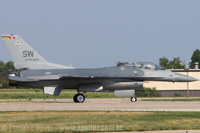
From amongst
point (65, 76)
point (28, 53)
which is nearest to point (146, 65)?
point (65, 76)

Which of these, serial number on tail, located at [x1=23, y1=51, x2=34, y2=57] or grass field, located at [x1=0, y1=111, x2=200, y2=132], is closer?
grass field, located at [x1=0, y1=111, x2=200, y2=132]

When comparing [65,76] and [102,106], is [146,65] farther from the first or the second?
[102,106]

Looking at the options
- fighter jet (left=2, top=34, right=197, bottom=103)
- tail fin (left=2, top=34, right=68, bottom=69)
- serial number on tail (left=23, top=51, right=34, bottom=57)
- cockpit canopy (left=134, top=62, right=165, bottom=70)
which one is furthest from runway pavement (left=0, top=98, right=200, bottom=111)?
cockpit canopy (left=134, top=62, right=165, bottom=70)

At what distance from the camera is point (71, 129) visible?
13000 mm

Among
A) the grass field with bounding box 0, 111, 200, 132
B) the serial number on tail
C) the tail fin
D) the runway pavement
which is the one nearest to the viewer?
the grass field with bounding box 0, 111, 200, 132

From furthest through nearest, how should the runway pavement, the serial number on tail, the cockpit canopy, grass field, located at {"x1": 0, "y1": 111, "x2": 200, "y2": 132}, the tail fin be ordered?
the cockpit canopy, the serial number on tail, the tail fin, the runway pavement, grass field, located at {"x1": 0, "y1": 111, "x2": 200, "y2": 132}

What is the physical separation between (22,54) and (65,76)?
148 inches

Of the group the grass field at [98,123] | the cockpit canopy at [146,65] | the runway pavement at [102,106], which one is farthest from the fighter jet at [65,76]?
the grass field at [98,123]

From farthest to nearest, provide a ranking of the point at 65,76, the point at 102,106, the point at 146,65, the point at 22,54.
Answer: the point at 146,65, the point at 22,54, the point at 65,76, the point at 102,106

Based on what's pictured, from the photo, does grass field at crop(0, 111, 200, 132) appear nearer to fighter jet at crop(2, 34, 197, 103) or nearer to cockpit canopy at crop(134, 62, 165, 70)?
fighter jet at crop(2, 34, 197, 103)

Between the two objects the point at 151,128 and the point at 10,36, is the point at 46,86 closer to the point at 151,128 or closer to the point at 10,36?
the point at 10,36

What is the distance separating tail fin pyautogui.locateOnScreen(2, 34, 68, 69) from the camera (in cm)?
2817

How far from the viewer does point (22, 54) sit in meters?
28.4

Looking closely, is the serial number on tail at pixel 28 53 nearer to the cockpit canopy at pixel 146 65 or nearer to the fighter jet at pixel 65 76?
the fighter jet at pixel 65 76
